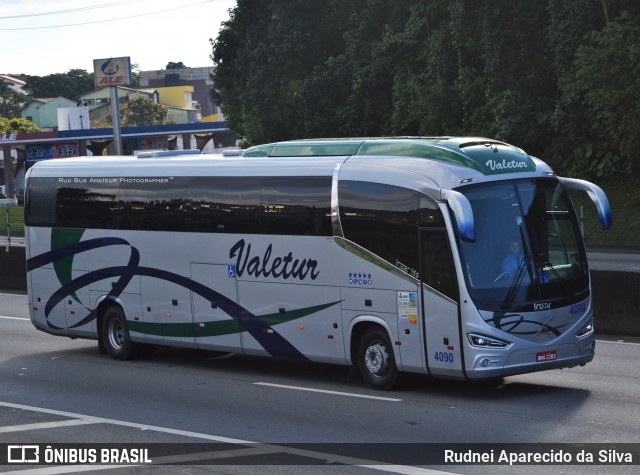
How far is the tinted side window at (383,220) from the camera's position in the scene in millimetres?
13883

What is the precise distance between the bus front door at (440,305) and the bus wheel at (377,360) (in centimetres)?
77

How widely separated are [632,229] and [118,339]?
86.2 feet

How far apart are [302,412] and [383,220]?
2.74m

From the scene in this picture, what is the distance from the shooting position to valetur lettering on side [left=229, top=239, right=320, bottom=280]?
15266mm

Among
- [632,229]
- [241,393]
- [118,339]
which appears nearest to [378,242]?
[241,393]

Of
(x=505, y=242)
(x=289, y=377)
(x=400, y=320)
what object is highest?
(x=505, y=242)

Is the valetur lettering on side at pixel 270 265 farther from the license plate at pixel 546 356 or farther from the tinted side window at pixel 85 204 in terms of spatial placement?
the license plate at pixel 546 356

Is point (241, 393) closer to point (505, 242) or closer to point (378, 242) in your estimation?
point (378, 242)

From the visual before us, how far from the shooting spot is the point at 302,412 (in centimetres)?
1317

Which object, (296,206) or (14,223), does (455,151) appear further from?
(14,223)

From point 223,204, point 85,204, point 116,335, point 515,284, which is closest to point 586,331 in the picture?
point 515,284

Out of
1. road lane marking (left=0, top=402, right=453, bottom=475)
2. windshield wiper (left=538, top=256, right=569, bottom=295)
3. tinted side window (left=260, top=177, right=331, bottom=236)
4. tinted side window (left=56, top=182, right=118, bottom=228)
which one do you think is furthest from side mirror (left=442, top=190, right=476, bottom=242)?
tinted side window (left=56, top=182, right=118, bottom=228)

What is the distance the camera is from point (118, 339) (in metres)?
18.9

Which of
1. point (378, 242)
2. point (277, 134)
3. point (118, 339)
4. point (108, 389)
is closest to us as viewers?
point (378, 242)
